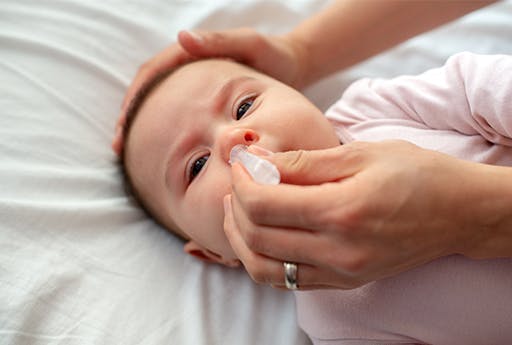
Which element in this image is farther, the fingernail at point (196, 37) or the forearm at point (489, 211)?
the fingernail at point (196, 37)

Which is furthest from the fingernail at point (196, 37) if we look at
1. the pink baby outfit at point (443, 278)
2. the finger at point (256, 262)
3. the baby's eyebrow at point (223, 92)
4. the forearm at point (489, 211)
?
the forearm at point (489, 211)

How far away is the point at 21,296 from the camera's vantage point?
0.96 metres

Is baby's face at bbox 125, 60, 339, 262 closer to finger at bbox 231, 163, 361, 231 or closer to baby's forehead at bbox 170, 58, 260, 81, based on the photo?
baby's forehead at bbox 170, 58, 260, 81

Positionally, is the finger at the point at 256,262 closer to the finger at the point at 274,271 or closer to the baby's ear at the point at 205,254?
the finger at the point at 274,271

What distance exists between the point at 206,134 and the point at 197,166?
0.07 m

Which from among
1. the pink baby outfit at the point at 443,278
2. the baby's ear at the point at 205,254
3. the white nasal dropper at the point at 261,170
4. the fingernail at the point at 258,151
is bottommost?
the baby's ear at the point at 205,254

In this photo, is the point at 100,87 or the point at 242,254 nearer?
the point at 242,254

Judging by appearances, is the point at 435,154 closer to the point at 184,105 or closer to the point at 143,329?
the point at 184,105

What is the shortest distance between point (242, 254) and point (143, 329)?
362mm

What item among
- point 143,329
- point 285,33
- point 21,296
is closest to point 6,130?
point 21,296

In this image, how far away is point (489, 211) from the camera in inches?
30.0

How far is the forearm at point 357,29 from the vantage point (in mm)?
1328

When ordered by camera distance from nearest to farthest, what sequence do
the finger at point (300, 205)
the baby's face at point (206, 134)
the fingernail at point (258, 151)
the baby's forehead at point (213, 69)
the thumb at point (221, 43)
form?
the finger at point (300, 205) < the fingernail at point (258, 151) < the baby's face at point (206, 134) < the baby's forehead at point (213, 69) < the thumb at point (221, 43)

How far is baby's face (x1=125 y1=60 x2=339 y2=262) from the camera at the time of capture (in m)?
0.99
